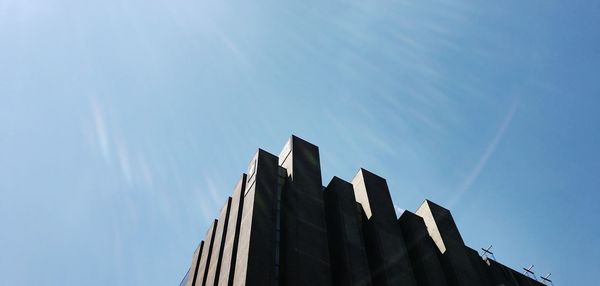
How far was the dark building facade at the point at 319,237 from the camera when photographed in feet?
69.6

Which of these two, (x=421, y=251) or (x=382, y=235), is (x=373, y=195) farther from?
(x=421, y=251)

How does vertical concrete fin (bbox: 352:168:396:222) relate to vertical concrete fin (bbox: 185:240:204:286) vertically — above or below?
above

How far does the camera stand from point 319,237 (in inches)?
922

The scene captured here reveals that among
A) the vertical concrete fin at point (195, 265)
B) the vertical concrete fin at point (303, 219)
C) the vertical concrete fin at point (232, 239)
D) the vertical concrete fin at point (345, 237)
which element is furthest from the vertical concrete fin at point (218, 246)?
the vertical concrete fin at point (345, 237)

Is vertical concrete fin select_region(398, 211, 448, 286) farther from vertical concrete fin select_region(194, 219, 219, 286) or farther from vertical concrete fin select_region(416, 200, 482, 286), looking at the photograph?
vertical concrete fin select_region(194, 219, 219, 286)

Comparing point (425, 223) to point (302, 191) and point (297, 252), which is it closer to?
point (302, 191)

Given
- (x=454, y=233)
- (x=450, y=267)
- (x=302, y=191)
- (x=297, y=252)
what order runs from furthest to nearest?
(x=454, y=233) → (x=450, y=267) → (x=302, y=191) → (x=297, y=252)

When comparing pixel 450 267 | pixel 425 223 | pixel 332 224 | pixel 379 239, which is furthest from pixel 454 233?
pixel 332 224

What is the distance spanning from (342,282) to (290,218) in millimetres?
4248

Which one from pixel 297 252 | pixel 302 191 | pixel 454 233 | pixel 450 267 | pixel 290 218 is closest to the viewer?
pixel 297 252

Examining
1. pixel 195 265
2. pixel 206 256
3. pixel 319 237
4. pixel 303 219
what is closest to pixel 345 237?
pixel 319 237

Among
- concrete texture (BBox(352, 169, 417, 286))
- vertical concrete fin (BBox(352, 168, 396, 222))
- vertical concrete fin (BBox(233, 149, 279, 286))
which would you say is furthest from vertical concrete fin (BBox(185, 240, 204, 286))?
vertical concrete fin (BBox(352, 168, 396, 222))

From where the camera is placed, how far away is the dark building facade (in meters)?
21.2

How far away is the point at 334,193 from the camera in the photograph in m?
28.9
